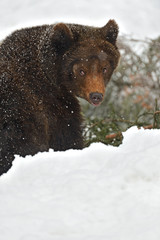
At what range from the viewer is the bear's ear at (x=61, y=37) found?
512 cm

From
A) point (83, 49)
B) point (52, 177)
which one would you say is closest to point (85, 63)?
point (83, 49)

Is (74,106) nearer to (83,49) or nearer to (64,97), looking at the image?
(64,97)

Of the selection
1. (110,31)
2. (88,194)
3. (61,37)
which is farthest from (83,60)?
(88,194)

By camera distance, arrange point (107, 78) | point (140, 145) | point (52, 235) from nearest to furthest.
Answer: point (52, 235) → point (140, 145) → point (107, 78)

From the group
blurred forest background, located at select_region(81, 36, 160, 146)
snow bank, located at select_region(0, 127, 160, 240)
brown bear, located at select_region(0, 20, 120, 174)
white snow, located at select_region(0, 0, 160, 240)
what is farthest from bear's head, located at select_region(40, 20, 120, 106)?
blurred forest background, located at select_region(81, 36, 160, 146)

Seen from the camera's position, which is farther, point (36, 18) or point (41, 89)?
point (36, 18)

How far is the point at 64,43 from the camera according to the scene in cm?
522

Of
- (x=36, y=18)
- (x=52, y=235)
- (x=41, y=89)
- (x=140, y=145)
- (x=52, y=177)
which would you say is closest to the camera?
(x=52, y=235)

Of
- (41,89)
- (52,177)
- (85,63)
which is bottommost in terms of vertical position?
(52,177)

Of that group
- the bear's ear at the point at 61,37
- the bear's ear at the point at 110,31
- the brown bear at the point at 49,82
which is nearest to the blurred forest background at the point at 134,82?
the bear's ear at the point at 110,31

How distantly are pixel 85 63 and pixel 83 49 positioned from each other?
0.59 ft

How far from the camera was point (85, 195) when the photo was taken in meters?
2.74

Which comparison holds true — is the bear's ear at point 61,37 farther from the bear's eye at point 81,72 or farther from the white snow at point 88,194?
the white snow at point 88,194

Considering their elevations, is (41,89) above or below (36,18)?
below
